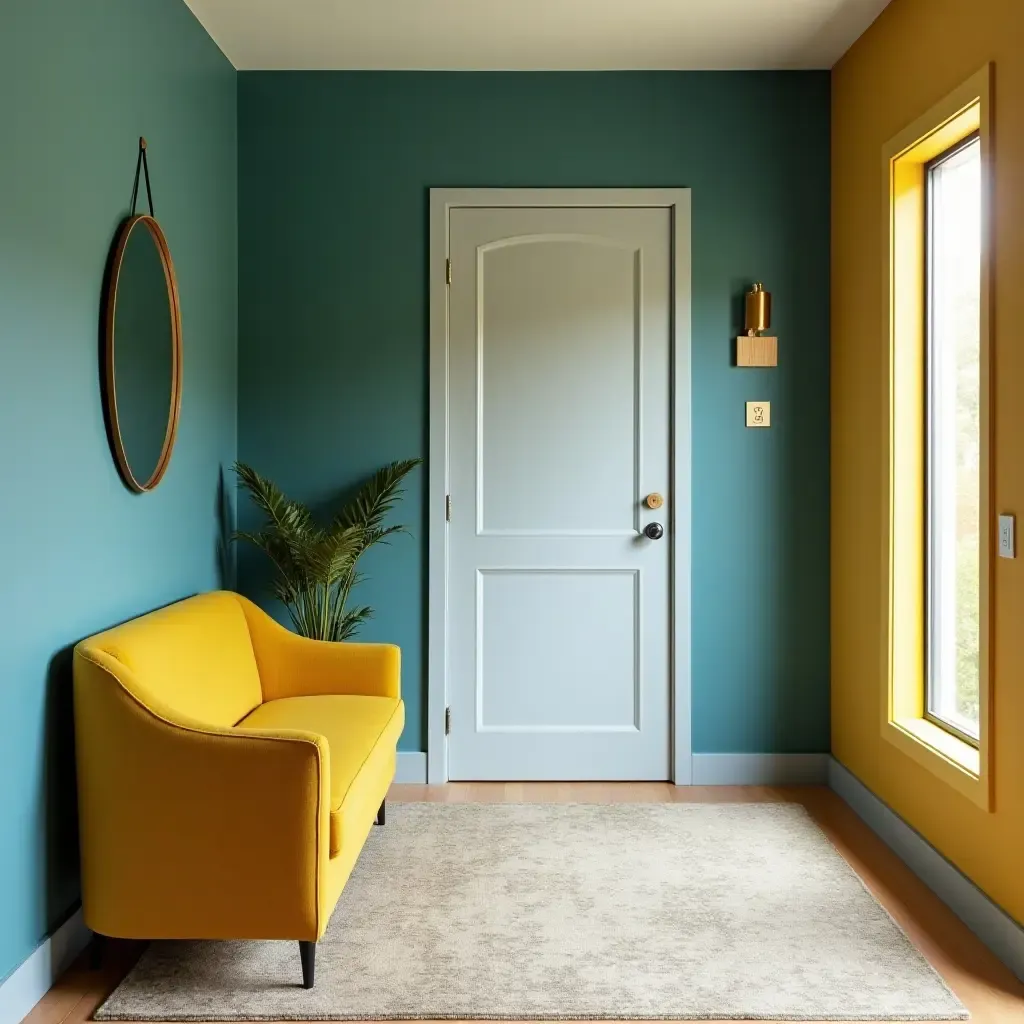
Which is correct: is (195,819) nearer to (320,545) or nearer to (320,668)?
(320,668)

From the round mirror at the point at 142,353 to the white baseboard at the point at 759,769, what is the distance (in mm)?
2270

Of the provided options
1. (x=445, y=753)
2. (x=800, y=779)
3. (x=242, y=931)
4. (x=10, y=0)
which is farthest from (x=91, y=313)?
(x=800, y=779)

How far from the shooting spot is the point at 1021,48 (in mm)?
2340

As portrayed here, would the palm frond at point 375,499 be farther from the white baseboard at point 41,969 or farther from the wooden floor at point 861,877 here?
the white baseboard at point 41,969

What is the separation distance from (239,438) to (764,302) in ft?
6.80

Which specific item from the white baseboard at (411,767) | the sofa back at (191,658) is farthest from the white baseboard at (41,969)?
the white baseboard at (411,767)

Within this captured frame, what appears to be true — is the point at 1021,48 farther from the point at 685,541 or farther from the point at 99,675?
the point at 99,675

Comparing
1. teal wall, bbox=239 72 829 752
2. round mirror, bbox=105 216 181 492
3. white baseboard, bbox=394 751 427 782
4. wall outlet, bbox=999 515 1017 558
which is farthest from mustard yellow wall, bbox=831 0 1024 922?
round mirror, bbox=105 216 181 492

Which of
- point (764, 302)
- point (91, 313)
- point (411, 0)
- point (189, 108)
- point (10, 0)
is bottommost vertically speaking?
point (91, 313)

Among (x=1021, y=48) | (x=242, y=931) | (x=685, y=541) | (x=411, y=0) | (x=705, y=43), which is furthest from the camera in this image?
(x=685, y=541)

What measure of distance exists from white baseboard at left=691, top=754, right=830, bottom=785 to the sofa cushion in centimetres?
128

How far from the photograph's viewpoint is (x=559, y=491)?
377 centimetres

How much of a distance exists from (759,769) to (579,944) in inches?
61.3

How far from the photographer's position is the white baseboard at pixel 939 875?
7.77 ft
